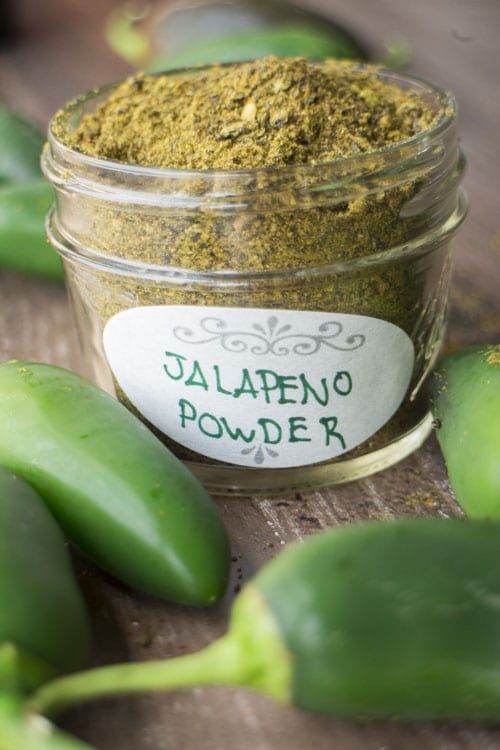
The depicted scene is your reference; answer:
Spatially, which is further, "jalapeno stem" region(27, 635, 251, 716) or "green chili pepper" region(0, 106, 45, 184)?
"green chili pepper" region(0, 106, 45, 184)

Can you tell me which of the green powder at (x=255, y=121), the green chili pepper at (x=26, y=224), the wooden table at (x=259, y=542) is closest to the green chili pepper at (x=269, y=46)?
the wooden table at (x=259, y=542)

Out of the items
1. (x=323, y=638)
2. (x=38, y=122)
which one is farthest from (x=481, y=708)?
(x=38, y=122)

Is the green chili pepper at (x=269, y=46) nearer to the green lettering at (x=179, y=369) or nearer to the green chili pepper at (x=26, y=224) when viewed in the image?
the green chili pepper at (x=26, y=224)

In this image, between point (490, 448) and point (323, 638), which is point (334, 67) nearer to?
point (490, 448)

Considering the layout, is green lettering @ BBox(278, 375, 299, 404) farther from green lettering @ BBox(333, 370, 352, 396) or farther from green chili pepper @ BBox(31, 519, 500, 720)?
green chili pepper @ BBox(31, 519, 500, 720)

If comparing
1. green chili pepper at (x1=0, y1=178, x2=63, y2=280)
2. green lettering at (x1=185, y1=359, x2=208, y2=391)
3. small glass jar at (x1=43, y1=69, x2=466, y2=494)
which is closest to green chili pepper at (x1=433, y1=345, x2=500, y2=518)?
small glass jar at (x1=43, y1=69, x2=466, y2=494)

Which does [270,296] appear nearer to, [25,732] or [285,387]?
[285,387]

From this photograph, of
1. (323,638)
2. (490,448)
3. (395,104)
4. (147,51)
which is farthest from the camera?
(147,51)
